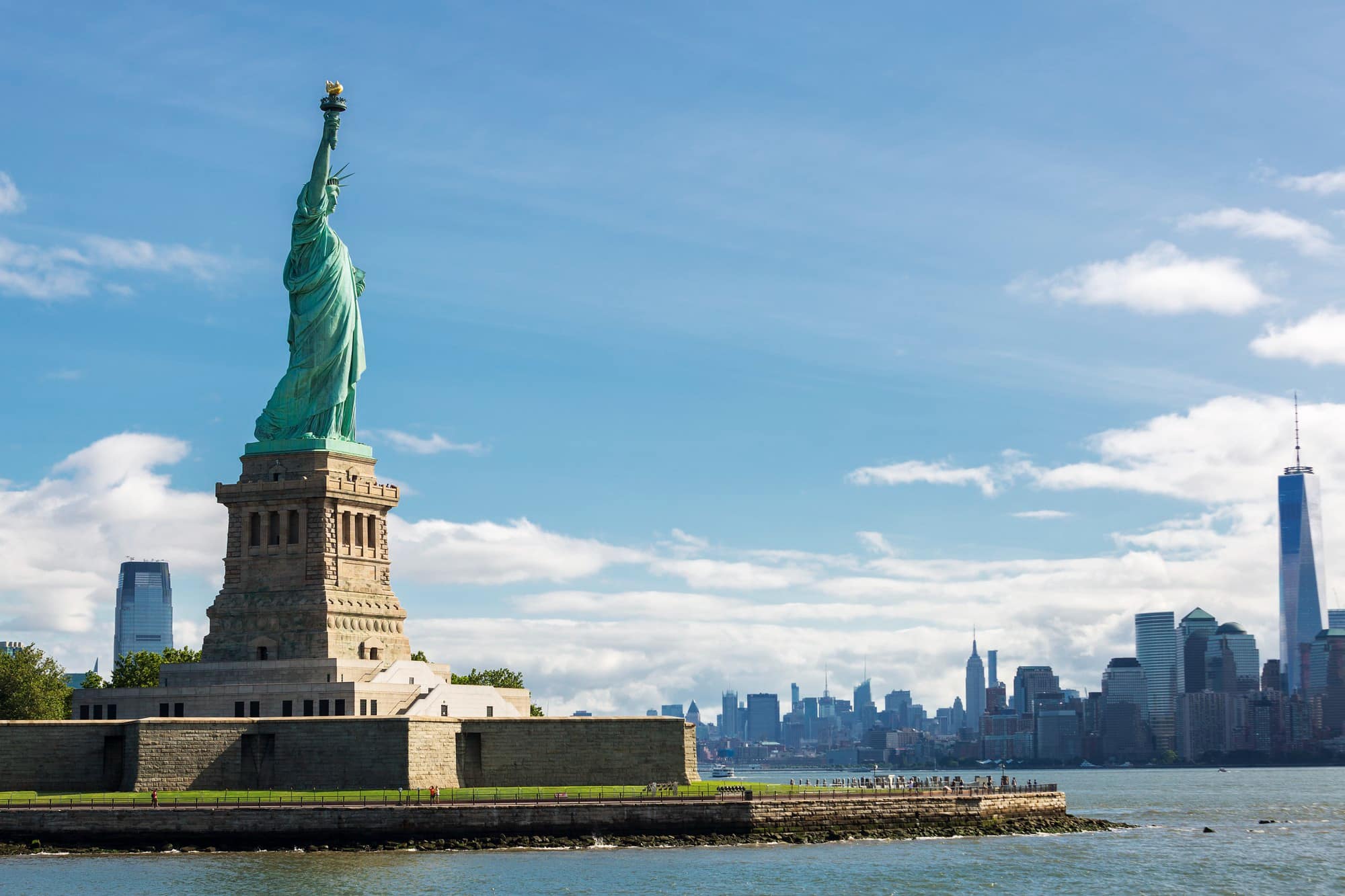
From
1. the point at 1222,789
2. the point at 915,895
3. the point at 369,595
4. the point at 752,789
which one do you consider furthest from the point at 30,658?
the point at 1222,789

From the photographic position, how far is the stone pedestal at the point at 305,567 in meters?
92.0

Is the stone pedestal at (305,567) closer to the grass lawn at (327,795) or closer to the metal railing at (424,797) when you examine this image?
the grass lawn at (327,795)

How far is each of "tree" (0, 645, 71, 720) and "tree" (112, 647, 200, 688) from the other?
147 inches

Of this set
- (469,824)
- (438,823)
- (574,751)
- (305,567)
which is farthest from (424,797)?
(305,567)

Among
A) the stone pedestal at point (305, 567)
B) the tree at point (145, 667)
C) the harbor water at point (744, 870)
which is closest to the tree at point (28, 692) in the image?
the tree at point (145, 667)

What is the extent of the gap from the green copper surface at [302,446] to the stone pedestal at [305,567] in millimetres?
181

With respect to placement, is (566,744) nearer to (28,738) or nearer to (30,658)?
(28,738)

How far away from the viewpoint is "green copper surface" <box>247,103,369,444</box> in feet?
317

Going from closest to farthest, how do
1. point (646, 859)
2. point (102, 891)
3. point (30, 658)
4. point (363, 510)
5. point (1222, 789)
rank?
1. point (102, 891)
2. point (646, 859)
3. point (363, 510)
4. point (30, 658)
5. point (1222, 789)

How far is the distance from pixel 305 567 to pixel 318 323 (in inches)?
504

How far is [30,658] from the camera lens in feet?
379

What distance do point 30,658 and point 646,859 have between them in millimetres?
55648

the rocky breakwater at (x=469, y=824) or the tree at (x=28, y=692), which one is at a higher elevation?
the tree at (x=28, y=692)

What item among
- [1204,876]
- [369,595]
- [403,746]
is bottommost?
[1204,876]
